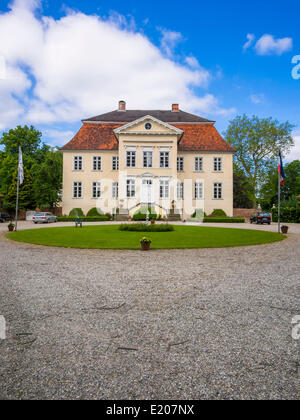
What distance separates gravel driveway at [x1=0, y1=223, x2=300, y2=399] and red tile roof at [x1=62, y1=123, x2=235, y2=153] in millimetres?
32686

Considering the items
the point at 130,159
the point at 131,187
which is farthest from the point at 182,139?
the point at 131,187

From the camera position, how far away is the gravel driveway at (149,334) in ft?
8.87

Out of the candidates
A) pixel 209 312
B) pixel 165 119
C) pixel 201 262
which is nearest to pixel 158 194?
pixel 165 119

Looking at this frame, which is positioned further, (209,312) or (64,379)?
(209,312)

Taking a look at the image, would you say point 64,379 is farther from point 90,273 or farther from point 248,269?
point 248,269

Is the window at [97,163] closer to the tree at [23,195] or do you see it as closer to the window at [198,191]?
the tree at [23,195]

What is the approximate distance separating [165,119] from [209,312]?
3937 centimetres

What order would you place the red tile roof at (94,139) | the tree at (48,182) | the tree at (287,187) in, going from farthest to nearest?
1. the tree at (287,187)
2. the tree at (48,182)
3. the red tile roof at (94,139)

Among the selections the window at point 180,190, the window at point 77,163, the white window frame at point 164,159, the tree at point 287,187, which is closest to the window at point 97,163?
the window at point 77,163

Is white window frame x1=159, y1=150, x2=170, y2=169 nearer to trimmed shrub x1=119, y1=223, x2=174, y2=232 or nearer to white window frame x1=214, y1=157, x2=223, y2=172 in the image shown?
white window frame x1=214, y1=157, x2=223, y2=172

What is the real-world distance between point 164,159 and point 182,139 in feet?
18.4

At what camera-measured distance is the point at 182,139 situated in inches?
1556

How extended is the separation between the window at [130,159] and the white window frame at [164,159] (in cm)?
340

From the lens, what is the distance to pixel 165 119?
4100 cm
